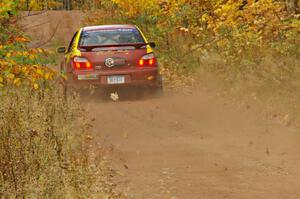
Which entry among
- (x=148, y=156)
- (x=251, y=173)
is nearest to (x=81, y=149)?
(x=148, y=156)

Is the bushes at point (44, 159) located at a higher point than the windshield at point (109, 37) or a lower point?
higher

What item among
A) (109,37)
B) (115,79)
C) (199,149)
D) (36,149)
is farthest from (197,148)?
(109,37)

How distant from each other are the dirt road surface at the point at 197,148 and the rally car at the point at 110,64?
494 millimetres

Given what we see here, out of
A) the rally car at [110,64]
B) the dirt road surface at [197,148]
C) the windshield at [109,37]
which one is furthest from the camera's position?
the windshield at [109,37]

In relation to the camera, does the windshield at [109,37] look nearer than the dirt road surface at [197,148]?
No

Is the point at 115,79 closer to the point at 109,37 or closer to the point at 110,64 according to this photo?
the point at 110,64

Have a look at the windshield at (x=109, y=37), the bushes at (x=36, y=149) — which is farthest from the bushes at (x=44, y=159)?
the windshield at (x=109, y=37)

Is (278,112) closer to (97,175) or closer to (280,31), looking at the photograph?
(280,31)

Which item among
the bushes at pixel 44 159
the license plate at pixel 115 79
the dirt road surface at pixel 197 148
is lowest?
the license plate at pixel 115 79

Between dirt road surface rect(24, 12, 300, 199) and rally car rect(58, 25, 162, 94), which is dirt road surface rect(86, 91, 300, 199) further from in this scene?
rally car rect(58, 25, 162, 94)

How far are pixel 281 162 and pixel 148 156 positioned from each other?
177cm

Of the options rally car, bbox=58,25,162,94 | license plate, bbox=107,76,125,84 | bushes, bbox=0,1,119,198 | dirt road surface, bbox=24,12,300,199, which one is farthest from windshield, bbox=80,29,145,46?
bushes, bbox=0,1,119,198

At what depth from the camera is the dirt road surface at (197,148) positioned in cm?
683

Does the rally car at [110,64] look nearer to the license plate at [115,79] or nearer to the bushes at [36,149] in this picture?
the license plate at [115,79]
